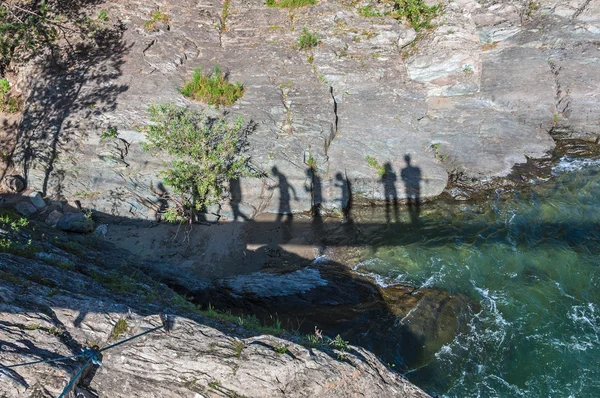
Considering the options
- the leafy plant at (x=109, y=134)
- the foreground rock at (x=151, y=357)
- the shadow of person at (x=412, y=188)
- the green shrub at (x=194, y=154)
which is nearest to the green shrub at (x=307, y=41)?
the green shrub at (x=194, y=154)

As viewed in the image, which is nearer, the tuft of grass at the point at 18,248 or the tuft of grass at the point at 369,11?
the tuft of grass at the point at 18,248

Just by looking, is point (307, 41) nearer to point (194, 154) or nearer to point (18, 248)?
point (194, 154)

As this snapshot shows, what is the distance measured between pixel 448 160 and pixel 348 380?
7.60 meters

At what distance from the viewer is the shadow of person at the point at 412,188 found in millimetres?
9875

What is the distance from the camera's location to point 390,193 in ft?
33.0

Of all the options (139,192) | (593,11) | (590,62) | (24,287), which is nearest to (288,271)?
(139,192)

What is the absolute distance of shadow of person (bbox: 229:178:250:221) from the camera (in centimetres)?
949

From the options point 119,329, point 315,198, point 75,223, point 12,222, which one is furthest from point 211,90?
point 119,329

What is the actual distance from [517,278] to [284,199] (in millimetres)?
4689

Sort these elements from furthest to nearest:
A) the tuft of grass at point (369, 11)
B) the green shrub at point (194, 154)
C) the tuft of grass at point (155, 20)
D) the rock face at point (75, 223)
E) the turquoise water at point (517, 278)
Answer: the tuft of grass at point (369, 11), the tuft of grass at point (155, 20), the green shrub at point (194, 154), the rock face at point (75, 223), the turquoise water at point (517, 278)

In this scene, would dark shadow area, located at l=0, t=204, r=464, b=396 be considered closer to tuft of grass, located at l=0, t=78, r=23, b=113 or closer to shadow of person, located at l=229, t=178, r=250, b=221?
shadow of person, located at l=229, t=178, r=250, b=221

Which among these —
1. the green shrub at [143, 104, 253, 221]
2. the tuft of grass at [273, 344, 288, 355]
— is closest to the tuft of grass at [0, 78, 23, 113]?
the green shrub at [143, 104, 253, 221]

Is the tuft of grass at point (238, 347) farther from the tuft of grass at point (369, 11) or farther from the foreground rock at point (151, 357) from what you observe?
the tuft of grass at point (369, 11)

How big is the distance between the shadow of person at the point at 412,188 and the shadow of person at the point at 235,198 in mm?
3559
